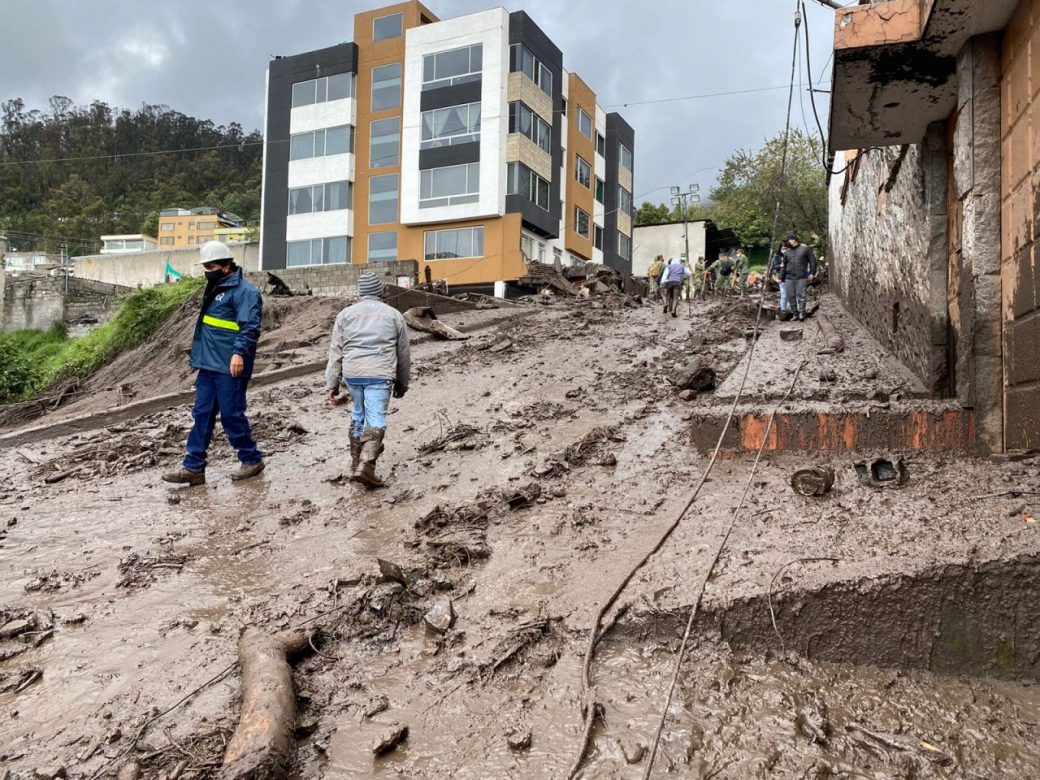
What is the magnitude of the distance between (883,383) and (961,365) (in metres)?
1.42

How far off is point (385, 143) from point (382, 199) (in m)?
2.56

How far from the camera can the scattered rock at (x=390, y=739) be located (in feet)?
8.11

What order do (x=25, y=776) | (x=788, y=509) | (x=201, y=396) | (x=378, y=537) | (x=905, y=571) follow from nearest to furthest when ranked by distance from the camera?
(x=25, y=776) → (x=905, y=571) → (x=788, y=509) → (x=378, y=537) → (x=201, y=396)

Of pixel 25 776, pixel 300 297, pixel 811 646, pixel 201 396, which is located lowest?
pixel 25 776

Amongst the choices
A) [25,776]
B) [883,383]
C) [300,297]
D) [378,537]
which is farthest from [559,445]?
[300,297]

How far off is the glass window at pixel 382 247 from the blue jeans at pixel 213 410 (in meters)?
27.0

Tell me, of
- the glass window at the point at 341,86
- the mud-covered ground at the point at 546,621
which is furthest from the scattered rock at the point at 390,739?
the glass window at the point at 341,86

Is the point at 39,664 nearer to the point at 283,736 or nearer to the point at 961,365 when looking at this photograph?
the point at 283,736

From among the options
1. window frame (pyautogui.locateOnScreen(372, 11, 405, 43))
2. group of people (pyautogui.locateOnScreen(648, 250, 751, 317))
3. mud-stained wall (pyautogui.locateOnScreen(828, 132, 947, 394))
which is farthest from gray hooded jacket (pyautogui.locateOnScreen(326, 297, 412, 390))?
window frame (pyautogui.locateOnScreen(372, 11, 405, 43))

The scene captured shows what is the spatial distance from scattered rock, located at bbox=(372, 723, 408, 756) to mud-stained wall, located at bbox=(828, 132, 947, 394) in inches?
193

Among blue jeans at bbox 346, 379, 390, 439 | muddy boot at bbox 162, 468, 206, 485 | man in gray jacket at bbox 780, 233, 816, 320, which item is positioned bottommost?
muddy boot at bbox 162, 468, 206, 485

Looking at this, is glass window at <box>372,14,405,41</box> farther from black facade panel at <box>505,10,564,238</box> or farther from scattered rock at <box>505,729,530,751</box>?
scattered rock at <box>505,729,530,751</box>

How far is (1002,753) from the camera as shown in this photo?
2.48 m

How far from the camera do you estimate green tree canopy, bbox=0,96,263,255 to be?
71.3 metres
